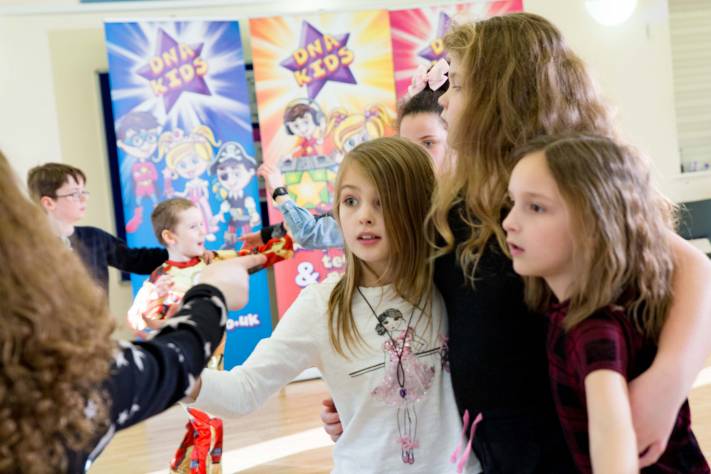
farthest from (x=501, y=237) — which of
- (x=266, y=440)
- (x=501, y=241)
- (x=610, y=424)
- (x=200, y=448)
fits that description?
(x=266, y=440)

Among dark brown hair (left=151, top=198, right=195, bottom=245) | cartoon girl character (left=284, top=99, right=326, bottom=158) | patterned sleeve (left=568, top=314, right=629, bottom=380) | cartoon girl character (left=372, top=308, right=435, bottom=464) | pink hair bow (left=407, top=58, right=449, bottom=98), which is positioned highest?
cartoon girl character (left=284, top=99, right=326, bottom=158)

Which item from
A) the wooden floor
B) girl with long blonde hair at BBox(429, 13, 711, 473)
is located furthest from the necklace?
the wooden floor

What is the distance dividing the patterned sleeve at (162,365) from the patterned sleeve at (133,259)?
123 inches

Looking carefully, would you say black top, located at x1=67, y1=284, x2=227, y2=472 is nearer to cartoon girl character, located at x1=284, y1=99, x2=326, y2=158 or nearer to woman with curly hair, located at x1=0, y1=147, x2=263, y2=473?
woman with curly hair, located at x1=0, y1=147, x2=263, y2=473

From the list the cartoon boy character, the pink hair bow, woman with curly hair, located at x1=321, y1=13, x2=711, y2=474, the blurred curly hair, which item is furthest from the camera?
the cartoon boy character

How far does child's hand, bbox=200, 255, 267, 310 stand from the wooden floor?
275 centimetres

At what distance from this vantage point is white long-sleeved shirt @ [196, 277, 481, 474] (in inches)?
63.2

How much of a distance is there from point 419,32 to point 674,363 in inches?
206

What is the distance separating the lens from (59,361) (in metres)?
1.06

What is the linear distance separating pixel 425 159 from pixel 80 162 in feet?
16.0

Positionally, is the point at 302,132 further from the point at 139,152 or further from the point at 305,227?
the point at 305,227

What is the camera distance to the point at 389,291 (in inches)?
67.2

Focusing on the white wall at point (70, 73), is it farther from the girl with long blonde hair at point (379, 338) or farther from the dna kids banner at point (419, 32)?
the girl with long blonde hair at point (379, 338)

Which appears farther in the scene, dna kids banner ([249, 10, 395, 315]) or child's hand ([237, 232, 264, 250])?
dna kids banner ([249, 10, 395, 315])
